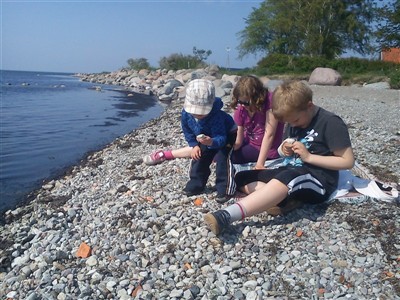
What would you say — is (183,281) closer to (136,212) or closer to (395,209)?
(136,212)

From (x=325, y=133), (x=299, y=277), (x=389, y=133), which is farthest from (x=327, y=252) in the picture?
(x=389, y=133)

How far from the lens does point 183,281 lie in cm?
331

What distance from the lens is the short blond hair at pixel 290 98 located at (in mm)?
3732

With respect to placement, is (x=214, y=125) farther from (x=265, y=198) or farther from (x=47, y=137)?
(x=47, y=137)

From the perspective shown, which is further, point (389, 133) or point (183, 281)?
point (389, 133)

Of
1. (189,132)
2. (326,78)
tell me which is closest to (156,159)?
(189,132)

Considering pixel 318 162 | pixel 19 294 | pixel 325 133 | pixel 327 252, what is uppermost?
pixel 325 133

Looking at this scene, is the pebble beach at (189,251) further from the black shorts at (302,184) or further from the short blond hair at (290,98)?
the short blond hair at (290,98)

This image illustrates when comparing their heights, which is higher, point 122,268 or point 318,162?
point 318,162

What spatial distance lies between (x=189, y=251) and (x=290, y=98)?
176 centimetres

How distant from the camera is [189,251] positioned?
3676mm

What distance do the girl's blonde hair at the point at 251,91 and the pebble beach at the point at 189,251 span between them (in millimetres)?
1237

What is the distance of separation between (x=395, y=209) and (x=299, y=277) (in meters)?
1.50

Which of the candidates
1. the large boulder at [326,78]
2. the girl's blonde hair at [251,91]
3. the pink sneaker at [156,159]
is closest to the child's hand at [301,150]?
the girl's blonde hair at [251,91]
